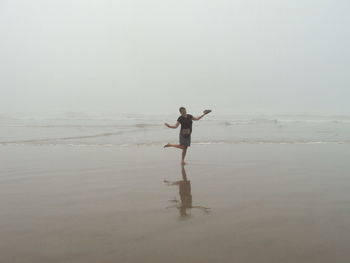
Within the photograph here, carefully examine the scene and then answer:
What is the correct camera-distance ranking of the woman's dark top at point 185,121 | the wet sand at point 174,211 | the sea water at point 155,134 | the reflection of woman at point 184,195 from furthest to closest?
the sea water at point 155,134 < the woman's dark top at point 185,121 < the reflection of woman at point 184,195 < the wet sand at point 174,211

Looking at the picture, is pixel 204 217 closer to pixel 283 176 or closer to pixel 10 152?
pixel 283 176

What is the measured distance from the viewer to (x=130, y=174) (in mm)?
7395

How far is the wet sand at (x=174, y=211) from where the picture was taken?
3.33 metres

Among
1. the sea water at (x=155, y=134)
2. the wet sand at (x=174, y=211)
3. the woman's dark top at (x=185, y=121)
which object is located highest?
the woman's dark top at (x=185, y=121)

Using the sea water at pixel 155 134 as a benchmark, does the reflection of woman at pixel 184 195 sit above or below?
below

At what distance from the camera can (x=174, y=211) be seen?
4.65 meters

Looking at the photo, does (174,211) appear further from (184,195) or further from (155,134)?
(155,134)

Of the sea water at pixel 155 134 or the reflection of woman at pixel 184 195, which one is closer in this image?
the reflection of woman at pixel 184 195

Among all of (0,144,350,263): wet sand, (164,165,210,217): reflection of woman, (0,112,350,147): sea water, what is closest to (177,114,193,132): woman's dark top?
(0,144,350,263): wet sand

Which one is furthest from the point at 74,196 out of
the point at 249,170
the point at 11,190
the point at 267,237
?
the point at 249,170

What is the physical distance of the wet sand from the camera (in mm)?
3334

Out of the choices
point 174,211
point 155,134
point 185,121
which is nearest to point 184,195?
point 174,211

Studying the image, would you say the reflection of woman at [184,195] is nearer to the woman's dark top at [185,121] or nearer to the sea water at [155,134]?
the woman's dark top at [185,121]

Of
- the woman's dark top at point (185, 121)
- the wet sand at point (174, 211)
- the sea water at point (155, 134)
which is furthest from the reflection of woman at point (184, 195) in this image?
the sea water at point (155, 134)
